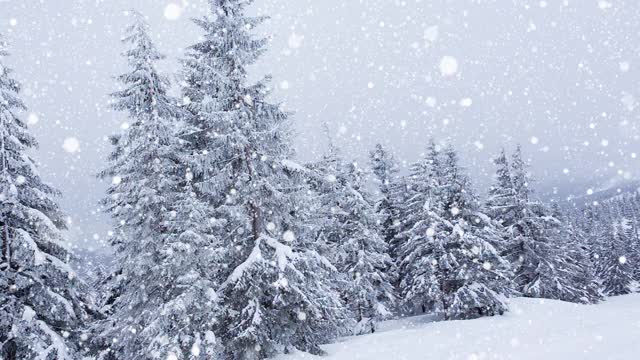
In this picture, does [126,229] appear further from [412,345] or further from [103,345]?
[412,345]

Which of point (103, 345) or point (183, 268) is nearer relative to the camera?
point (183, 268)

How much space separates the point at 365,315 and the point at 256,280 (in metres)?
15.5

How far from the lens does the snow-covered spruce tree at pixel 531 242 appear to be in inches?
1442

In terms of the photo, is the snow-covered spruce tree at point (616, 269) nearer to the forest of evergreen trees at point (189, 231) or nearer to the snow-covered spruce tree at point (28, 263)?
the forest of evergreen trees at point (189, 231)

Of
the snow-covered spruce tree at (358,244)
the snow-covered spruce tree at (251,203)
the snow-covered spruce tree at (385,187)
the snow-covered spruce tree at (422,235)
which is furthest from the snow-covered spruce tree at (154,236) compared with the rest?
the snow-covered spruce tree at (385,187)

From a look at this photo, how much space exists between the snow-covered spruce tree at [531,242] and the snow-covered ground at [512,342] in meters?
17.7

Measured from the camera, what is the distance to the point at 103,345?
735 inches

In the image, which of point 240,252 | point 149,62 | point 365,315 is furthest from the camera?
point 365,315

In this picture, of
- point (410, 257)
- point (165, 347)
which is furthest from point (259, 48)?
point (410, 257)

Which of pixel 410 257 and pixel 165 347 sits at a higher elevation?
pixel 410 257

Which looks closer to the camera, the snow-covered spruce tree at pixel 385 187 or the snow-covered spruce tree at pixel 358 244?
the snow-covered spruce tree at pixel 358 244

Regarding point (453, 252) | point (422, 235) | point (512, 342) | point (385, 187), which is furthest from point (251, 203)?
point (385, 187)

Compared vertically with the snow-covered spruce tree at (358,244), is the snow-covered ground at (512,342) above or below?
below

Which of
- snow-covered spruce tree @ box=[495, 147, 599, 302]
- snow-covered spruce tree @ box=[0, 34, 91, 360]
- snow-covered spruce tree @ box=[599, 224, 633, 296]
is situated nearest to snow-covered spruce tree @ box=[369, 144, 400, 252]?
snow-covered spruce tree @ box=[495, 147, 599, 302]
